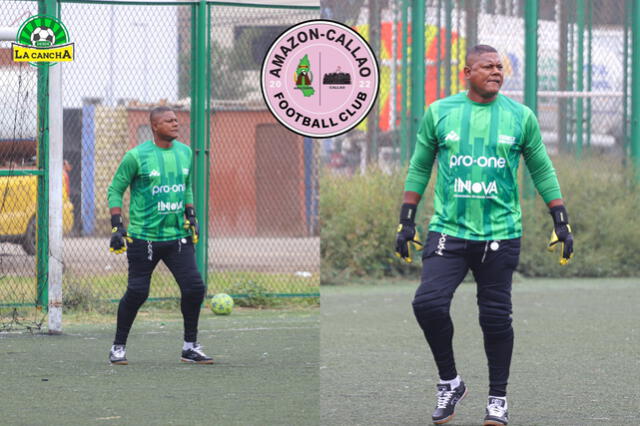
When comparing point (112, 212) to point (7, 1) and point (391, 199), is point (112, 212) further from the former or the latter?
point (391, 199)

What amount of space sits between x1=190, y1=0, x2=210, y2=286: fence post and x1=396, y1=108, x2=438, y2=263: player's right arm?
5264 millimetres

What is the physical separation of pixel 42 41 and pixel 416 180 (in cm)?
393

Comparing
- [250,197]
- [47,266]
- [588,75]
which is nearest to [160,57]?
[250,197]

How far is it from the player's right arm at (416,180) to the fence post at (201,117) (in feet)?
17.3

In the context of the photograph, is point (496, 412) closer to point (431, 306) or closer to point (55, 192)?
point (431, 306)

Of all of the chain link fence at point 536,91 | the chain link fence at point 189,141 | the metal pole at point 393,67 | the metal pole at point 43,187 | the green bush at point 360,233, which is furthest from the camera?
the metal pole at point 393,67

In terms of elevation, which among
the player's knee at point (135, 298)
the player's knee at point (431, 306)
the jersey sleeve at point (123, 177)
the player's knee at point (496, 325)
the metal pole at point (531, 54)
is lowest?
the player's knee at point (135, 298)

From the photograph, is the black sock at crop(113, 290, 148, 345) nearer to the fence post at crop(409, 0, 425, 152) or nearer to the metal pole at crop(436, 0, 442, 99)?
the fence post at crop(409, 0, 425, 152)

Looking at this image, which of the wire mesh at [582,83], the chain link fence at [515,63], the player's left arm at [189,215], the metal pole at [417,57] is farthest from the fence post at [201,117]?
the wire mesh at [582,83]

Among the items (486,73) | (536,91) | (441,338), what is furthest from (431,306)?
(536,91)

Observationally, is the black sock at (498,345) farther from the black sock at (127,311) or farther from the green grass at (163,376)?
the black sock at (127,311)

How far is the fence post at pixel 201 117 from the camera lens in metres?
10.8

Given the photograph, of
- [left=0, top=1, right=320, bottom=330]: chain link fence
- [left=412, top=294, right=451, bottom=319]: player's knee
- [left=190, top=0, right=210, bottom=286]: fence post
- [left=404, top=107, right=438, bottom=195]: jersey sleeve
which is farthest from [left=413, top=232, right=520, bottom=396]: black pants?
[left=190, top=0, right=210, bottom=286]: fence post

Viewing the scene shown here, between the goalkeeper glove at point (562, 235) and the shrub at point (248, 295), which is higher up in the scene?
the goalkeeper glove at point (562, 235)
